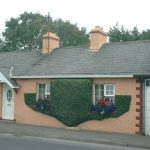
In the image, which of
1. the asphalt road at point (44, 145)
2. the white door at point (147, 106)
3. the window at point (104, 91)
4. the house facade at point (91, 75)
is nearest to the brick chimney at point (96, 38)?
the house facade at point (91, 75)

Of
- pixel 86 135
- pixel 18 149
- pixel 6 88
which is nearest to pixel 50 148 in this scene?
pixel 18 149

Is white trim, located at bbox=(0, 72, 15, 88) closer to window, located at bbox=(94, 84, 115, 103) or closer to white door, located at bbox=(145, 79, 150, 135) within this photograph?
window, located at bbox=(94, 84, 115, 103)

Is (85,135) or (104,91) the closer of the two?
(85,135)

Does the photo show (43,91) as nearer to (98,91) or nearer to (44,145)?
(98,91)

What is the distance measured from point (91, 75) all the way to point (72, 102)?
178 centimetres

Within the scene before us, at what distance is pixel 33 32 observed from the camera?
185 feet

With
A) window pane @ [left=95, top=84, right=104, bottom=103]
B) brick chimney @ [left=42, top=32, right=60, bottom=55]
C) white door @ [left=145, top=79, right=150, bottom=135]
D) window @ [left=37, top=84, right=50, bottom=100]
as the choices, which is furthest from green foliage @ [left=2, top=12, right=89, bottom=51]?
white door @ [left=145, top=79, right=150, bottom=135]

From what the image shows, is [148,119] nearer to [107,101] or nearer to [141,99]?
[141,99]

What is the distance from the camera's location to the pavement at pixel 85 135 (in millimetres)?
15492

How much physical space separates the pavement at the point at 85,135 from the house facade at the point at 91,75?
1.24m

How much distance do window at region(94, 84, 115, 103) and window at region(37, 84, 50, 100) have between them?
3127 millimetres

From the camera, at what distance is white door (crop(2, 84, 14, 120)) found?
23.1 m

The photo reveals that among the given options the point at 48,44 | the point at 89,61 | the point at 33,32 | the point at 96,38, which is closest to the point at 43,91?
the point at 89,61

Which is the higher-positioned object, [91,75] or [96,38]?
[96,38]
